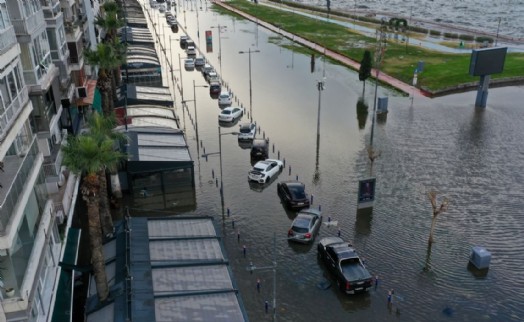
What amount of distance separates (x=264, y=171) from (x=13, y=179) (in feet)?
89.3

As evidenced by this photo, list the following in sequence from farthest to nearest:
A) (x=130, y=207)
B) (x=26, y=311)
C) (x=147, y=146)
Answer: (x=147, y=146), (x=130, y=207), (x=26, y=311)

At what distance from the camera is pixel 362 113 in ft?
202

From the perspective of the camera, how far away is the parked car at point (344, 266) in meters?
27.9

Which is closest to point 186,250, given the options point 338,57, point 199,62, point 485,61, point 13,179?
point 13,179

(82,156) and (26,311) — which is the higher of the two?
(82,156)

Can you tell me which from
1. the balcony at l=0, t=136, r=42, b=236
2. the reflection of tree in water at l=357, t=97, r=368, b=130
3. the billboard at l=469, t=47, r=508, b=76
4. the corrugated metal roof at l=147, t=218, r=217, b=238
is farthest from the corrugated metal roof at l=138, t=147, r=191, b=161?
the billboard at l=469, t=47, r=508, b=76

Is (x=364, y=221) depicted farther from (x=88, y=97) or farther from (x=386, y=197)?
(x=88, y=97)

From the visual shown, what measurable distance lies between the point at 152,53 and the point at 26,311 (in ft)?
243

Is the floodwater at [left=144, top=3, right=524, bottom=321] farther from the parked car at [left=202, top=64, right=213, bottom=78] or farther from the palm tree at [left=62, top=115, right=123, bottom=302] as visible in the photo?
the palm tree at [left=62, top=115, right=123, bottom=302]

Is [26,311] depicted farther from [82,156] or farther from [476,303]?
[476,303]

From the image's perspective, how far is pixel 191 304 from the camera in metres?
23.2

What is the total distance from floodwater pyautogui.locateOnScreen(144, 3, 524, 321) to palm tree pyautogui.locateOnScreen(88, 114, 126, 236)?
8094 mm

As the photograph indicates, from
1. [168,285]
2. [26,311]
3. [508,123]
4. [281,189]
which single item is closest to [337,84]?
[508,123]

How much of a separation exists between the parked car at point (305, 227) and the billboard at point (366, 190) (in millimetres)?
4420
